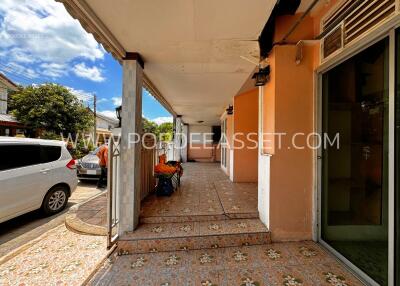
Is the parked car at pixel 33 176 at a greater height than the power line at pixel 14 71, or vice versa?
the power line at pixel 14 71

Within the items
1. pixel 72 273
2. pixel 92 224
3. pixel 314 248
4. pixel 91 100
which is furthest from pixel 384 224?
pixel 91 100

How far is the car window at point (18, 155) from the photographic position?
293cm

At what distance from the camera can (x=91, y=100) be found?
1695 cm

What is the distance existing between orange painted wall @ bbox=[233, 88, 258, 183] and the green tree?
11.9 m

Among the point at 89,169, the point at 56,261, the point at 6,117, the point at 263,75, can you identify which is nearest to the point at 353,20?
the point at 263,75

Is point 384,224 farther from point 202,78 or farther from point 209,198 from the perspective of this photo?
point 202,78

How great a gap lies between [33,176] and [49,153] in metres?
0.55

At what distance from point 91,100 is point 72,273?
715 inches

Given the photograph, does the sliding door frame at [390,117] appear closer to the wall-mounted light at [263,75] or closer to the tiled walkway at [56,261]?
the wall-mounted light at [263,75]

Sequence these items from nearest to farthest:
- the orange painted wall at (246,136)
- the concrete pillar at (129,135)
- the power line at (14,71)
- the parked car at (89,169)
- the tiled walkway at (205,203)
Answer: the concrete pillar at (129,135), the tiled walkway at (205,203), the orange painted wall at (246,136), the parked car at (89,169), the power line at (14,71)

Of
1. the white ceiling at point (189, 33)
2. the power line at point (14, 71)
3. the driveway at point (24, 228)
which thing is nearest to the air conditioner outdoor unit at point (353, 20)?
the white ceiling at point (189, 33)

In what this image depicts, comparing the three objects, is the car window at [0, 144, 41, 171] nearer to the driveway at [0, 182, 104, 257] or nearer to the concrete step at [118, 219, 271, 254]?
the driveway at [0, 182, 104, 257]

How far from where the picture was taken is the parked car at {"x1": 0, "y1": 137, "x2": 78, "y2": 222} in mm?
2918

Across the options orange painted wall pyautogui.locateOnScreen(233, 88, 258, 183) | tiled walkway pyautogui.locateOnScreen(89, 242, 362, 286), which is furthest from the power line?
tiled walkway pyautogui.locateOnScreen(89, 242, 362, 286)
